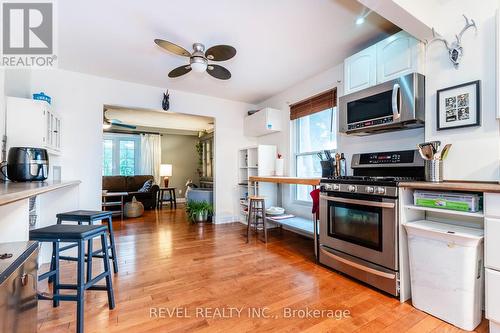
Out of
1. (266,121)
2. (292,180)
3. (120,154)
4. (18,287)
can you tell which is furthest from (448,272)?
(120,154)

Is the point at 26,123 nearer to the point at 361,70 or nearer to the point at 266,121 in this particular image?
the point at 266,121

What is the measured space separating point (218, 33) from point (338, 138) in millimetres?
1979

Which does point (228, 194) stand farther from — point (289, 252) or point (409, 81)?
point (409, 81)

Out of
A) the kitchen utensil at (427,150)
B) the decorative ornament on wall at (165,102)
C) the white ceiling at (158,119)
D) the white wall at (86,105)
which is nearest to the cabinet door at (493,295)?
the kitchen utensil at (427,150)

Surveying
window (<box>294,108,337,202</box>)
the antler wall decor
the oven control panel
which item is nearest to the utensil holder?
the oven control panel

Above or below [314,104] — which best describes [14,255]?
below

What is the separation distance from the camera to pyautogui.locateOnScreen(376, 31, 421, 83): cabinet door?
2.10 m

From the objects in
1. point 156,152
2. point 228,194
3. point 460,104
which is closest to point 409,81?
Result: point 460,104

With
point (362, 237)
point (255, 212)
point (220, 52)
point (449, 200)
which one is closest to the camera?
point (449, 200)

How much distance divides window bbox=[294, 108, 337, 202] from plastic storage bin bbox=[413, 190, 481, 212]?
5.07 feet

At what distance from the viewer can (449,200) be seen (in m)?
1.66

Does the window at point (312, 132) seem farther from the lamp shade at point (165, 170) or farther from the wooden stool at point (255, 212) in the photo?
the lamp shade at point (165, 170)

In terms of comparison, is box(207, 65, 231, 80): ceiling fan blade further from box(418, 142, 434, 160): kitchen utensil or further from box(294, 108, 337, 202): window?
box(418, 142, 434, 160): kitchen utensil

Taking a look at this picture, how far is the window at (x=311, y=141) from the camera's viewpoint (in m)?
3.38
